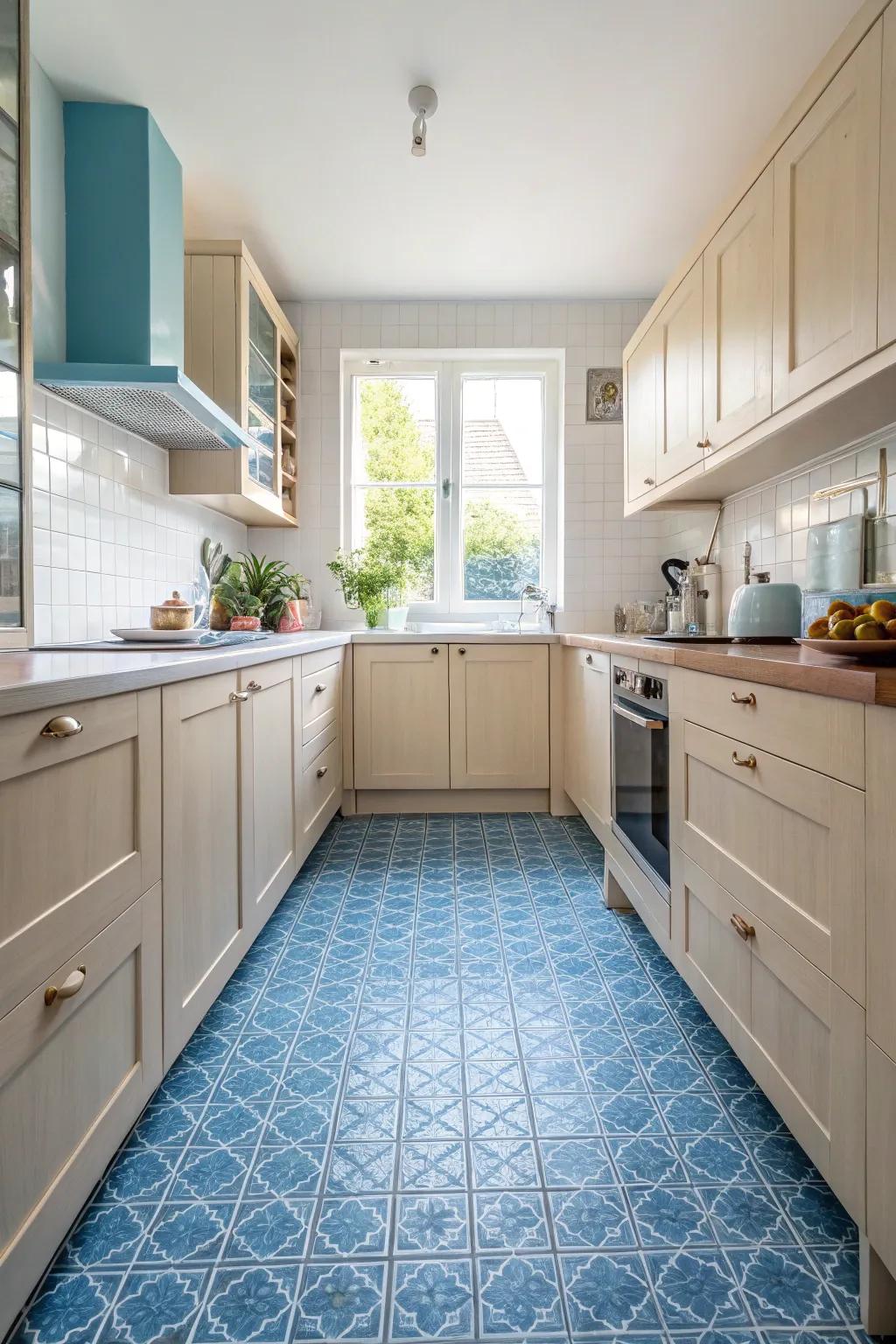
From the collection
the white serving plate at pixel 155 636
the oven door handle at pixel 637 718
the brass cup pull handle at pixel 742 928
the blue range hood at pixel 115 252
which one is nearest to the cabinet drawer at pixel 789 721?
the oven door handle at pixel 637 718

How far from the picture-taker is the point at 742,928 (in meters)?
1.25

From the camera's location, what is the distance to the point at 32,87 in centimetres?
199

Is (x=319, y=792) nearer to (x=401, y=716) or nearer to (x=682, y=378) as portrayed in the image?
(x=401, y=716)

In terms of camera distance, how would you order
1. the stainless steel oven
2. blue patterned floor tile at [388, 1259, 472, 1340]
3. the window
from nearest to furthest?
1. blue patterned floor tile at [388, 1259, 472, 1340]
2. the stainless steel oven
3. the window

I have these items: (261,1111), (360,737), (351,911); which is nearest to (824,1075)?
(261,1111)

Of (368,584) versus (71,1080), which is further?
(368,584)

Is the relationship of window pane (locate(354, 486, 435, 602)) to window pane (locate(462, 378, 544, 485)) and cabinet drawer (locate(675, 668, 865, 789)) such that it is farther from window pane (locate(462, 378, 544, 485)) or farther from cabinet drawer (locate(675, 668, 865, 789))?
cabinet drawer (locate(675, 668, 865, 789))

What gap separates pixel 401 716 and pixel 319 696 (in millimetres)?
679

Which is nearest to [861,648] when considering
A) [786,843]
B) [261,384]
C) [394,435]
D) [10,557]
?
[786,843]

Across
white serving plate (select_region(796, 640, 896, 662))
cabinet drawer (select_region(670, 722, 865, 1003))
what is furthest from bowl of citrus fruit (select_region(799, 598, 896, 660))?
cabinet drawer (select_region(670, 722, 865, 1003))

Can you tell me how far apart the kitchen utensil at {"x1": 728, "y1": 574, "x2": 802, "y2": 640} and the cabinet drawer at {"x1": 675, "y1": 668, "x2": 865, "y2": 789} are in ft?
1.81

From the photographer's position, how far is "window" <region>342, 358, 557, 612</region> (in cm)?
398

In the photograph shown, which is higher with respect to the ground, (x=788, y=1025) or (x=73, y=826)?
(x=73, y=826)

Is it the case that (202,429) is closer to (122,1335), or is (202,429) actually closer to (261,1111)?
(261,1111)
